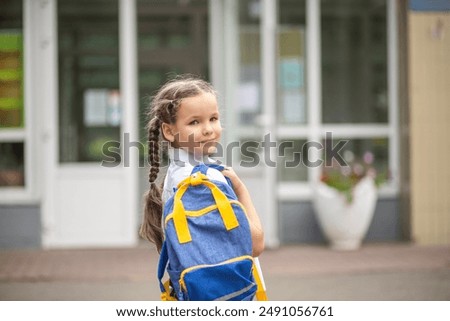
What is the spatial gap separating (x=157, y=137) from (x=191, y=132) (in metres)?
0.24

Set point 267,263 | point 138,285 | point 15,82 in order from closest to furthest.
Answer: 1. point 138,285
2. point 267,263
3. point 15,82

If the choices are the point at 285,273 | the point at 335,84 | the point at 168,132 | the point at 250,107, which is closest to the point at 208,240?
the point at 168,132

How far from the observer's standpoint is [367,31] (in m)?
8.82

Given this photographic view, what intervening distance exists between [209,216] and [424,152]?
269 inches

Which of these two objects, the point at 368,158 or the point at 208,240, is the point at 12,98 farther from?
the point at 208,240

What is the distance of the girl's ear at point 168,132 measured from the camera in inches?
89.2

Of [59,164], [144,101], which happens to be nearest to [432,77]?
[144,101]

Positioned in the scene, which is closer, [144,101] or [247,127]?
[247,127]

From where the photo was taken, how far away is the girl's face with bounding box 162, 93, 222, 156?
2174 millimetres

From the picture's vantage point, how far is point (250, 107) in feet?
28.0

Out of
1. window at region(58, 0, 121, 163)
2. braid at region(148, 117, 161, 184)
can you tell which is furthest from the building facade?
braid at region(148, 117, 161, 184)

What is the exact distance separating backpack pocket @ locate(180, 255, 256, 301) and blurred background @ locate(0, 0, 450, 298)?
6198 mm

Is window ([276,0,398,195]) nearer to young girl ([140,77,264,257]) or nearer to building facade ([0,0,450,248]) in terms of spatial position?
building facade ([0,0,450,248])

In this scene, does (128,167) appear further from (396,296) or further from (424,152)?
(396,296)
